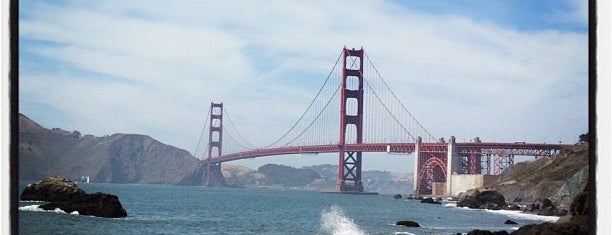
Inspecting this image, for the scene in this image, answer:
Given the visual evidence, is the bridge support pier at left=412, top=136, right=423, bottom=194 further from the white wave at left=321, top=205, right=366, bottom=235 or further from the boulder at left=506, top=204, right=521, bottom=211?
the boulder at left=506, top=204, right=521, bottom=211

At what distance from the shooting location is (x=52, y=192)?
51.8 ft

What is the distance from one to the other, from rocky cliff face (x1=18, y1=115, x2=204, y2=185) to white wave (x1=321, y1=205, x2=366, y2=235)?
18.6 feet

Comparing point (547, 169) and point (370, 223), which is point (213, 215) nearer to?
point (370, 223)

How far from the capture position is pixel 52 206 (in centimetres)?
1452

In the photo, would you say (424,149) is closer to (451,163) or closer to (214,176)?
(451,163)

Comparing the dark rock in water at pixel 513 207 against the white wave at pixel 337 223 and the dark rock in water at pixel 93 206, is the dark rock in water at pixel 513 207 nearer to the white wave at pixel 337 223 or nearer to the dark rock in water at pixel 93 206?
the white wave at pixel 337 223

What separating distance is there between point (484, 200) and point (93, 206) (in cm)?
752

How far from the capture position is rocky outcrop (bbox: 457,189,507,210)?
16812 millimetres

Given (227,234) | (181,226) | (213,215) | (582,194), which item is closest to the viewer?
(582,194)

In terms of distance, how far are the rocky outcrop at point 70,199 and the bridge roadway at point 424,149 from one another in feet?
17.2

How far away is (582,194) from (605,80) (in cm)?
376

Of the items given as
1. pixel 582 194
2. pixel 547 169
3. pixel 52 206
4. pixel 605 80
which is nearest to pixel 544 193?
pixel 547 169

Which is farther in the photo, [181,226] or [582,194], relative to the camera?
[181,226]

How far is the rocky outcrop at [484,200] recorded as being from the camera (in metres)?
16.8
